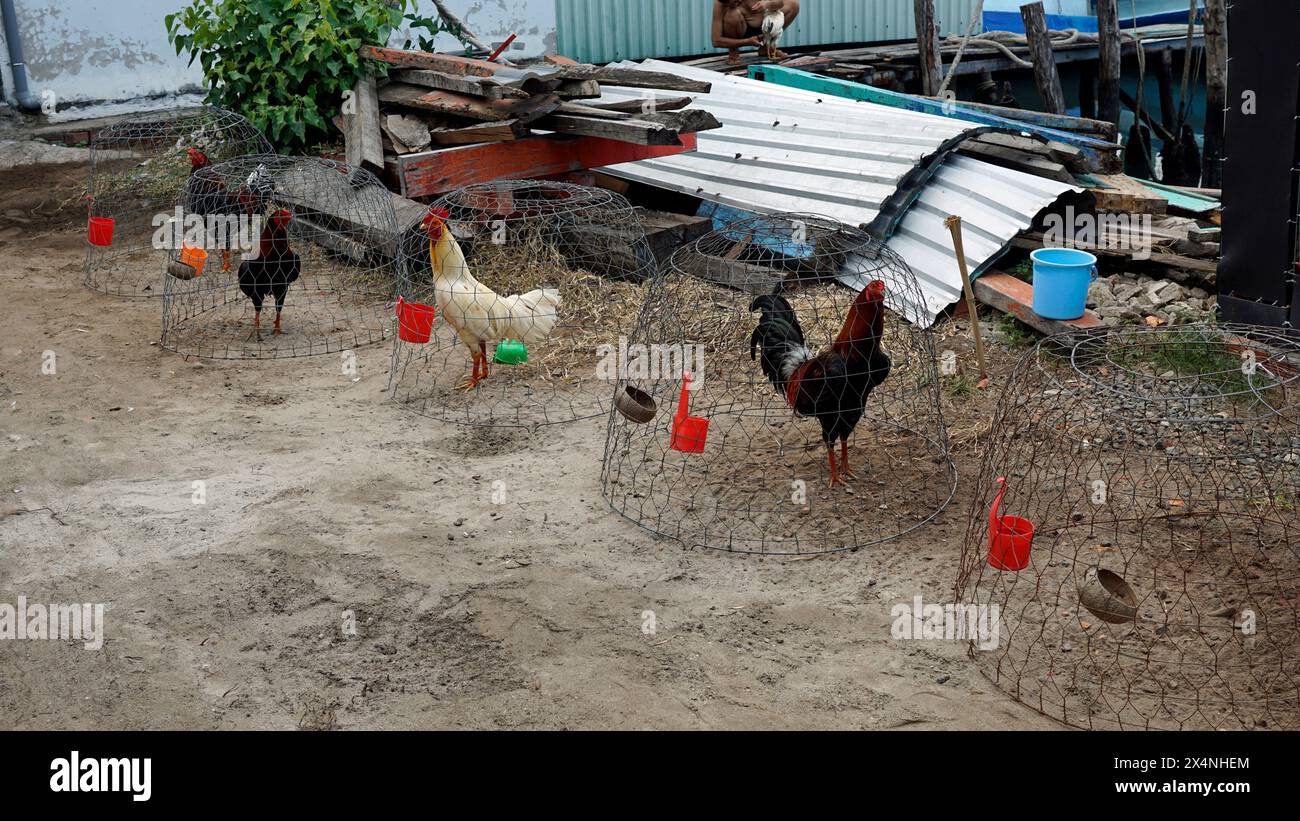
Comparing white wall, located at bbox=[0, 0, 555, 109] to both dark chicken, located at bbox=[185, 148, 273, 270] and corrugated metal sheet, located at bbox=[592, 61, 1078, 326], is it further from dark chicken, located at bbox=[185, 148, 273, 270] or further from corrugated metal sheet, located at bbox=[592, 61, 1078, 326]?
corrugated metal sheet, located at bbox=[592, 61, 1078, 326]

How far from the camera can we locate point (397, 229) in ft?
27.0

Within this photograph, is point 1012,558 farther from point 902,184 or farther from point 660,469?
point 902,184

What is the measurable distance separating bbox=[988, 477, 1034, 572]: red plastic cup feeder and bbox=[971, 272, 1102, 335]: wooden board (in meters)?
3.31

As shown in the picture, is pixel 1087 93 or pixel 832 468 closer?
pixel 832 468

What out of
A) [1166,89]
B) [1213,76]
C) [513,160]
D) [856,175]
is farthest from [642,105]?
[1166,89]

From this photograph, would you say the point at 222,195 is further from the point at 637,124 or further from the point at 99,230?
the point at 637,124

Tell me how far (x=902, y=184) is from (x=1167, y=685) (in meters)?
5.13

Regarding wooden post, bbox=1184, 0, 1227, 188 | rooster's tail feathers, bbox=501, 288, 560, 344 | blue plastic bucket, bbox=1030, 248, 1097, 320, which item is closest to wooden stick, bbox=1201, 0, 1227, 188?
wooden post, bbox=1184, 0, 1227, 188

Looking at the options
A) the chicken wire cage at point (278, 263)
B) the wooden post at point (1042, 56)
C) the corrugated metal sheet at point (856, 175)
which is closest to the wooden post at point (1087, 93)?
the wooden post at point (1042, 56)

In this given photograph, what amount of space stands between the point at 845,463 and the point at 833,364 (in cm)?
65

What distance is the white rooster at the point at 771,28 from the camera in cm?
1287

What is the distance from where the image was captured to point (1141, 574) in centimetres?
464

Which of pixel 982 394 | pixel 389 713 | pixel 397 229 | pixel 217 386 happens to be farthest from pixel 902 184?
pixel 389 713

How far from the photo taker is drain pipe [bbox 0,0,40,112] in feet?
39.2
